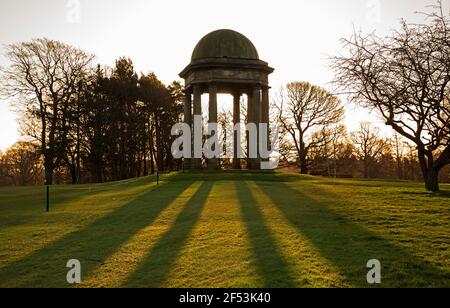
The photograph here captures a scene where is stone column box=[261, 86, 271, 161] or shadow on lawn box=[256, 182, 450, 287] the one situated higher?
stone column box=[261, 86, 271, 161]

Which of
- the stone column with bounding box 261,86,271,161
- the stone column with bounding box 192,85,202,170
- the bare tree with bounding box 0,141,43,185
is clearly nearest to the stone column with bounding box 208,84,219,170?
the stone column with bounding box 192,85,202,170

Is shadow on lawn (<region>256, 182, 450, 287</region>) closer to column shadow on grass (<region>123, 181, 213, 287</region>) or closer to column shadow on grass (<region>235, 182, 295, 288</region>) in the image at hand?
column shadow on grass (<region>235, 182, 295, 288</region>)

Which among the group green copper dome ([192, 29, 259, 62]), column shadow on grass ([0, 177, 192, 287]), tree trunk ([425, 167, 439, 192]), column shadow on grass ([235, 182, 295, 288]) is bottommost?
column shadow on grass ([0, 177, 192, 287])

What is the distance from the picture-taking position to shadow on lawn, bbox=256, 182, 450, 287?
5352 mm

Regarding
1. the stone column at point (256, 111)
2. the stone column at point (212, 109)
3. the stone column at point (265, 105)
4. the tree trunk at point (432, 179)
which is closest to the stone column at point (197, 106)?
the stone column at point (212, 109)

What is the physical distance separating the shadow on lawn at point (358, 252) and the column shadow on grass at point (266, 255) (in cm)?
85

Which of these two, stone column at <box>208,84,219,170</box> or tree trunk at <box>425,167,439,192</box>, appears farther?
stone column at <box>208,84,219,170</box>

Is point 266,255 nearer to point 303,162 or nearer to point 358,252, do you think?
point 358,252

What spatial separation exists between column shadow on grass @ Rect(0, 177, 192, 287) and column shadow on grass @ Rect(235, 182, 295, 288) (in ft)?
9.82

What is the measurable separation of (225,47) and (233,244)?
25.7 metres

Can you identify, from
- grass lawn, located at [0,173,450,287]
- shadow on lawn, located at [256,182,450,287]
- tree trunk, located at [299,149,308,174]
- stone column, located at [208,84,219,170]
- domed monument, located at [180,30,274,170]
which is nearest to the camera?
shadow on lawn, located at [256,182,450,287]
